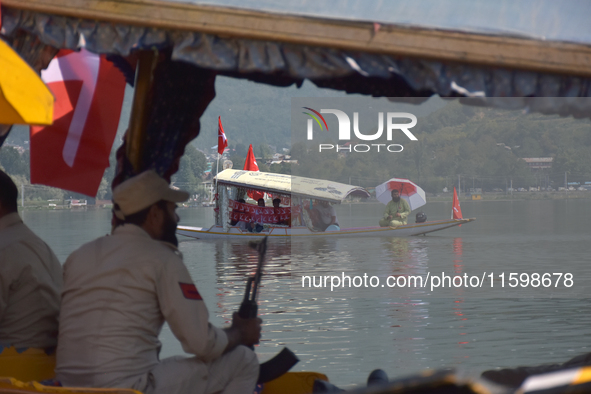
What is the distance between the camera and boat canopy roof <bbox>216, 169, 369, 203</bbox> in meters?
21.6

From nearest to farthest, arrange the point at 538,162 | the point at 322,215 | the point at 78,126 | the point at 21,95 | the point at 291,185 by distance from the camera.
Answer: the point at 21,95
the point at 78,126
the point at 291,185
the point at 322,215
the point at 538,162

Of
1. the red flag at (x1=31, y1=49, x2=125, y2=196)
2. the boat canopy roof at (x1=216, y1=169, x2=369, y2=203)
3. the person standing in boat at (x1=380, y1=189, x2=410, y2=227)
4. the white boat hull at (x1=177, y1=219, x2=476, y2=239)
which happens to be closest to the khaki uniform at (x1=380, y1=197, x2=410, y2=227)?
the person standing in boat at (x1=380, y1=189, x2=410, y2=227)

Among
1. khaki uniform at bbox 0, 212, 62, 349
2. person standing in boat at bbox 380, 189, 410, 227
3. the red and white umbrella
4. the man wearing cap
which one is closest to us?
the man wearing cap

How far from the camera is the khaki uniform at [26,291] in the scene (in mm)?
2906

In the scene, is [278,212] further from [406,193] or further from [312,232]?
[406,193]

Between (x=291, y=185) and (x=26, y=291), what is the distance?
18909mm

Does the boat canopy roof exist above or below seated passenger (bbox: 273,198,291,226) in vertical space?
above

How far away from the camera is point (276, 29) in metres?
2.33

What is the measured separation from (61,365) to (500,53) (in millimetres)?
2013

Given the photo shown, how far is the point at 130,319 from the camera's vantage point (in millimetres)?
2488

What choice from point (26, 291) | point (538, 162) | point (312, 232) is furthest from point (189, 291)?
point (538, 162)

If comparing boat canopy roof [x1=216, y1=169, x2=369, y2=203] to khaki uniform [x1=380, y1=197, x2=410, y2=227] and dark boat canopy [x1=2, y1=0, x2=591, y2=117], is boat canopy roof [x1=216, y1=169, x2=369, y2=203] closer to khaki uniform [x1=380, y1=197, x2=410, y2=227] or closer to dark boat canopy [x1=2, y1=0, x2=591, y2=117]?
khaki uniform [x1=380, y1=197, x2=410, y2=227]

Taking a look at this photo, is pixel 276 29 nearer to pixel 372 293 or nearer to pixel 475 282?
pixel 372 293

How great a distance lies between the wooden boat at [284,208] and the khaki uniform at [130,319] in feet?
59.2
